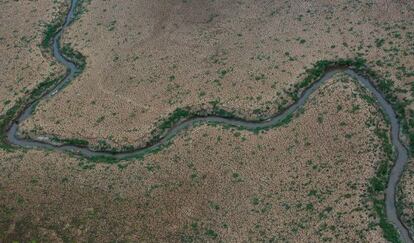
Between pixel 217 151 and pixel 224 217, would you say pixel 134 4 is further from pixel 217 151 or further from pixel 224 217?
pixel 224 217

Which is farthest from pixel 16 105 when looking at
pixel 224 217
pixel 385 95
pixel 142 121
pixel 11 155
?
pixel 385 95

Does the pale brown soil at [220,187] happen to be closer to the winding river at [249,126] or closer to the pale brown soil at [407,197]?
the winding river at [249,126]

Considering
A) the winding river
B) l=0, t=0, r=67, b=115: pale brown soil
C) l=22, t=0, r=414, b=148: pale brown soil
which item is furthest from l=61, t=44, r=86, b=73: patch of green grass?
the winding river

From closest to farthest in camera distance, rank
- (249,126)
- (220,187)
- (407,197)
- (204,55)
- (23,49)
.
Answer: (407,197), (220,187), (249,126), (204,55), (23,49)

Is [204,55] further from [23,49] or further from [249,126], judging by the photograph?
[23,49]

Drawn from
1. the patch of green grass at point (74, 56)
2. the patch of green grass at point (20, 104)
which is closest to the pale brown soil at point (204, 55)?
the patch of green grass at point (74, 56)

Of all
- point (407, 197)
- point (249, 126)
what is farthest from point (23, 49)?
point (407, 197)
